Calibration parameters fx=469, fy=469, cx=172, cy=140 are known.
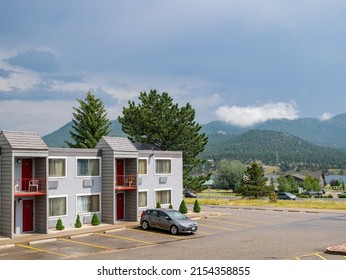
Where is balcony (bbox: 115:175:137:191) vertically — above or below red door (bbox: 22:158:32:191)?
below

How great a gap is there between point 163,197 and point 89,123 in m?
33.5

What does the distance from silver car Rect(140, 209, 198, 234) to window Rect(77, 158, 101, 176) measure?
600 cm

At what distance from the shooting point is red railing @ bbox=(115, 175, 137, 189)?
3889 cm

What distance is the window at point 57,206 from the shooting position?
34125 mm

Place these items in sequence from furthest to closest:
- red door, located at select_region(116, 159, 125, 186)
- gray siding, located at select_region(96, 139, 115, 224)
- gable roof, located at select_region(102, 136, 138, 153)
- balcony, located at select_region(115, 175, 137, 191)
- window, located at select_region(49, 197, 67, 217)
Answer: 1. red door, located at select_region(116, 159, 125, 186)
2. balcony, located at select_region(115, 175, 137, 191)
3. gable roof, located at select_region(102, 136, 138, 153)
4. gray siding, located at select_region(96, 139, 115, 224)
5. window, located at select_region(49, 197, 67, 217)

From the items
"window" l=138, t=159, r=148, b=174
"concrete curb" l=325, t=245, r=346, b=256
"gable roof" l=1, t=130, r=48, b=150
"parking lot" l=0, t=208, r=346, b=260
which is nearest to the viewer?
"concrete curb" l=325, t=245, r=346, b=256

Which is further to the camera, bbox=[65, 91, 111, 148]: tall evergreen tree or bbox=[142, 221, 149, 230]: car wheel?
bbox=[65, 91, 111, 148]: tall evergreen tree

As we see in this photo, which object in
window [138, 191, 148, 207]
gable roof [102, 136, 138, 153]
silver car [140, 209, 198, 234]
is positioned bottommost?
silver car [140, 209, 198, 234]

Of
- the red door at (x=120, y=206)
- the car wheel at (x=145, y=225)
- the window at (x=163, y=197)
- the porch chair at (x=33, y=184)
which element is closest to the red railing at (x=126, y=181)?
the red door at (x=120, y=206)

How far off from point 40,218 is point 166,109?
3854 cm

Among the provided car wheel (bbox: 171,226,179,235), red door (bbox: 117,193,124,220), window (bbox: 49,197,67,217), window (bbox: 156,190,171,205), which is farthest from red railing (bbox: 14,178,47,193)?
window (bbox: 156,190,171,205)

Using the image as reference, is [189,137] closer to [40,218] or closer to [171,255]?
[40,218]

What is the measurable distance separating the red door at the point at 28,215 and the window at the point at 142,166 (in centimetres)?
1110

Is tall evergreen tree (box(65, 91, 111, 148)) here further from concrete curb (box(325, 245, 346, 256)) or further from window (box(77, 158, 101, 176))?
concrete curb (box(325, 245, 346, 256))
